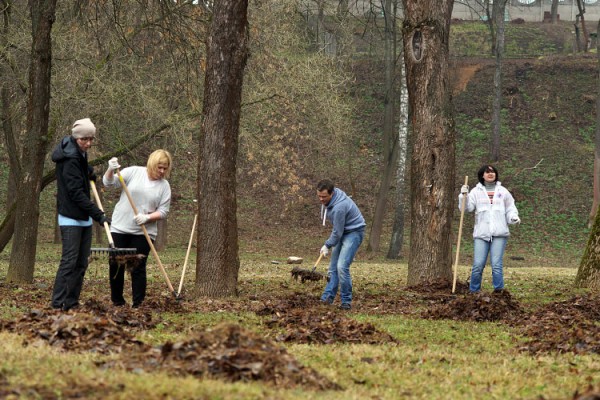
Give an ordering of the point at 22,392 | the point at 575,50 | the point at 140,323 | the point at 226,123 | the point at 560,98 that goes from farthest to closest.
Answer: the point at 575,50 → the point at 560,98 → the point at 226,123 → the point at 140,323 → the point at 22,392

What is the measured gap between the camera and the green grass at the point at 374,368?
5.78m

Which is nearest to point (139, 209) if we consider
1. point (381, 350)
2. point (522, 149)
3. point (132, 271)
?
point (132, 271)

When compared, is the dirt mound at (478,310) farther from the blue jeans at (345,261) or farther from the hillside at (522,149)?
the hillside at (522,149)

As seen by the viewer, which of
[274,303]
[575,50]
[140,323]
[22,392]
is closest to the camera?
[22,392]

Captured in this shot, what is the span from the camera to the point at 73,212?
9789mm

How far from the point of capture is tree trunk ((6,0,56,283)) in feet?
46.3

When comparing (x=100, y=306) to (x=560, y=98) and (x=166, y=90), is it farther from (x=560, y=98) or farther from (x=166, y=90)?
(x=560, y=98)

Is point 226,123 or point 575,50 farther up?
point 575,50

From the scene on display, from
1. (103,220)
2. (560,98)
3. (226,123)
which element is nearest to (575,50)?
(560,98)

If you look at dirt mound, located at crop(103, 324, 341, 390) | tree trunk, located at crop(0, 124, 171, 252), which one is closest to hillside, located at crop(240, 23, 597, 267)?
tree trunk, located at crop(0, 124, 171, 252)

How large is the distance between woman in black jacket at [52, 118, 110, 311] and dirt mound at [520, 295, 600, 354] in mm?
4506

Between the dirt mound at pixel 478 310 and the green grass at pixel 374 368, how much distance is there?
0.28 metres

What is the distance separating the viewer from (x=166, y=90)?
68.8 ft

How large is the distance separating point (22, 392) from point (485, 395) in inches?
123
